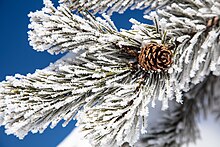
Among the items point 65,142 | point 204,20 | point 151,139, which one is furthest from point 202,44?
point 65,142

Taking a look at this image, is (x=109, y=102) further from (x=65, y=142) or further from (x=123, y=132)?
(x=65, y=142)

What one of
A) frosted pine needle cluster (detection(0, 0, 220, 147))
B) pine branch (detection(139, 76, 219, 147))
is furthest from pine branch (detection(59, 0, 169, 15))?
pine branch (detection(139, 76, 219, 147))

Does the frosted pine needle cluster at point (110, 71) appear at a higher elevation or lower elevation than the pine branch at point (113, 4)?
lower

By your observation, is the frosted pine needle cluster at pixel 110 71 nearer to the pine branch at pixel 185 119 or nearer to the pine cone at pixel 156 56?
the pine cone at pixel 156 56

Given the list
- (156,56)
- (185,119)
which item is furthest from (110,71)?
(185,119)

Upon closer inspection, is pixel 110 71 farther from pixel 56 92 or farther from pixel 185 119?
pixel 185 119

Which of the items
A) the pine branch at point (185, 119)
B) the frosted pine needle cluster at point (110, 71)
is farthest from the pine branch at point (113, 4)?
the pine branch at point (185, 119)

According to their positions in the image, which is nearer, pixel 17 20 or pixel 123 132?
pixel 123 132
